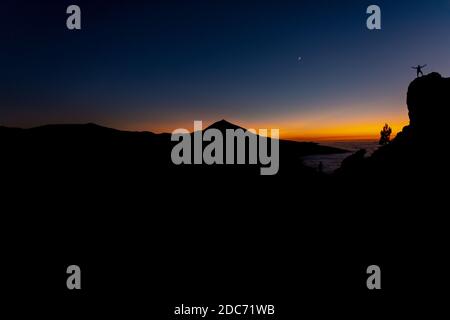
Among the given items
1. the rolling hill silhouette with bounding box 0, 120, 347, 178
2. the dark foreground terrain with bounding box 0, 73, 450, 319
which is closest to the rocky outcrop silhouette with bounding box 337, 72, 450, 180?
the dark foreground terrain with bounding box 0, 73, 450, 319

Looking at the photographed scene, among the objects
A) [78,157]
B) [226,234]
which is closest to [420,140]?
[226,234]

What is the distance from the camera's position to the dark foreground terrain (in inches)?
397

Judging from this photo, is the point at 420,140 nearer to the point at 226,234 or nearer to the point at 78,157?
the point at 226,234

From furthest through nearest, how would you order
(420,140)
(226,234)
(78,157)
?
(78,157) → (420,140) → (226,234)

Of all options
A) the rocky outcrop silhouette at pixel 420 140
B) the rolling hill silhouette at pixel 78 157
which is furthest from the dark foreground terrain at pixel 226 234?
the rolling hill silhouette at pixel 78 157

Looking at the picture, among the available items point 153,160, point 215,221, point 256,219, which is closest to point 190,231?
point 215,221

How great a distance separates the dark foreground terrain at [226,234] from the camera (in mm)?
10078

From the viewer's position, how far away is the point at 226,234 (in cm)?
1566

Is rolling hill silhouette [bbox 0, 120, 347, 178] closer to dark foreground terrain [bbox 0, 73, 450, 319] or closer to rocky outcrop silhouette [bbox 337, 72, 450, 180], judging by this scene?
dark foreground terrain [bbox 0, 73, 450, 319]

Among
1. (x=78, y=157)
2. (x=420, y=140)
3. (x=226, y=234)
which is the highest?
(x=420, y=140)

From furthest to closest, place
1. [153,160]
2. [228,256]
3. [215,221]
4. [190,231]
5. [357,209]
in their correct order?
[153,160] < [357,209] < [215,221] < [190,231] < [228,256]

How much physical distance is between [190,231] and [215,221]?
220 cm
